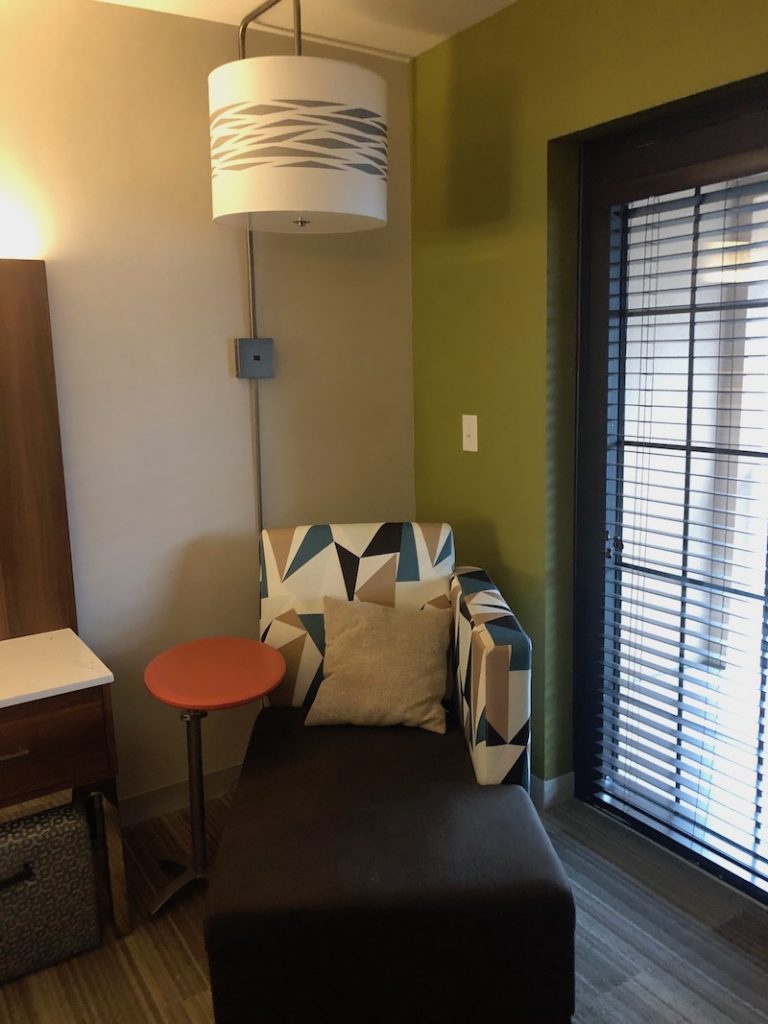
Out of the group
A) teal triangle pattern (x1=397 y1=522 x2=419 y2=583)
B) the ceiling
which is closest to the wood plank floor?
teal triangle pattern (x1=397 y1=522 x2=419 y2=583)

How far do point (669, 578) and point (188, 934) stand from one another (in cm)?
158

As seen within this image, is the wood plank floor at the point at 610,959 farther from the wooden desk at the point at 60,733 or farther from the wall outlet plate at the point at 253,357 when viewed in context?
the wall outlet plate at the point at 253,357

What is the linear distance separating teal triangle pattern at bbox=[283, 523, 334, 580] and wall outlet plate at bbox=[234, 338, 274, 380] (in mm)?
534

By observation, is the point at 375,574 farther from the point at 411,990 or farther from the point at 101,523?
the point at 411,990

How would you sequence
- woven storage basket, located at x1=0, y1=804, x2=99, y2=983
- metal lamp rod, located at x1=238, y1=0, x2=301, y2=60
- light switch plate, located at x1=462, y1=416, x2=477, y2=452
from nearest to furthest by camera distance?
woven storage basket, located at x1=0, y1=804, x2=99, y2=983 → metal lamp rod, located at x1=238, y1=0, x2=301, y2=60 → light switch plate, located at x1=462, y1=416, x2=477, y2=452

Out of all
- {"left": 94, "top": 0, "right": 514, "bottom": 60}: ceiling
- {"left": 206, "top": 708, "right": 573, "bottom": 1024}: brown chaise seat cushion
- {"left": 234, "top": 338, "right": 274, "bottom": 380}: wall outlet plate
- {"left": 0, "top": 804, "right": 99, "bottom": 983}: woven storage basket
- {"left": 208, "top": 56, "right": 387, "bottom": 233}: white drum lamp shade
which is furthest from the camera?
{"left": 234, "top": 338, "right": 274, "bottom": 380}: wall outlet plate

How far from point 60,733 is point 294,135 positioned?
1.49 meters

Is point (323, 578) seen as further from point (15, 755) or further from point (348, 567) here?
point (15, 755)

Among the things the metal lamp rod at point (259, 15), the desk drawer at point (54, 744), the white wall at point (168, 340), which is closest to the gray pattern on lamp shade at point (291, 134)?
the metal lamp rod at point (259, 15)

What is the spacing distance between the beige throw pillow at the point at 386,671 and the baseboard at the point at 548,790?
0.65 meters

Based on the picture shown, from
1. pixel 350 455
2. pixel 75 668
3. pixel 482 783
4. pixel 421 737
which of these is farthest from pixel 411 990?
pixel 350 455

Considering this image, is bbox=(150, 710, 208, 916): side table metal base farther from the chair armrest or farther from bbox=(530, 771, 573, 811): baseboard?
bbox=(530, 771, 573, 811): baseboard

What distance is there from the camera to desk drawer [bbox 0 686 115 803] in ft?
6.31

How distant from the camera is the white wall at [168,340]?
7.39ft
